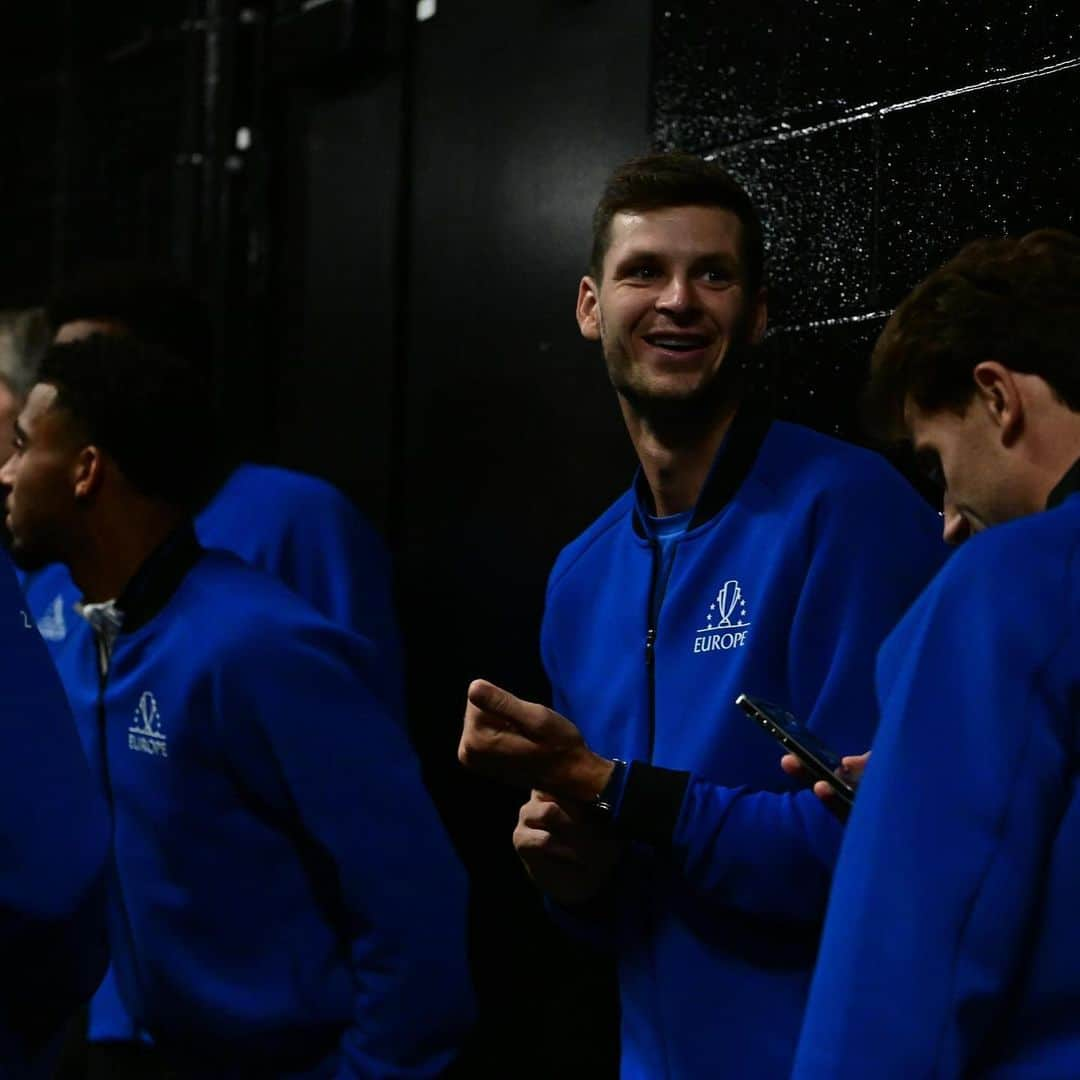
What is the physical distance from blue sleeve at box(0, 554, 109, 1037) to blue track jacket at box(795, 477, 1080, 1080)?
0.63 metres

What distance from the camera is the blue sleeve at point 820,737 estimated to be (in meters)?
2.07

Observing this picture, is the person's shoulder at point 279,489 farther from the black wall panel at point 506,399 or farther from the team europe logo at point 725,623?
the team europe logo at point 725,623

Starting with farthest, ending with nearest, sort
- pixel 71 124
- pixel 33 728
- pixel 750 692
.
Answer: pixel 71 124 → pixel 750 692 → pixel 33 728

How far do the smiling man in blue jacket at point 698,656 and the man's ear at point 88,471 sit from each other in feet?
2.33

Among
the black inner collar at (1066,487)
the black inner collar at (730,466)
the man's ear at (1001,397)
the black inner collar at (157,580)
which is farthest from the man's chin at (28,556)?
the black inner collar at (1066,487)

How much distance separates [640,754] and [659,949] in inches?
8.5

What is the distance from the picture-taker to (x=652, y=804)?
2.09 m

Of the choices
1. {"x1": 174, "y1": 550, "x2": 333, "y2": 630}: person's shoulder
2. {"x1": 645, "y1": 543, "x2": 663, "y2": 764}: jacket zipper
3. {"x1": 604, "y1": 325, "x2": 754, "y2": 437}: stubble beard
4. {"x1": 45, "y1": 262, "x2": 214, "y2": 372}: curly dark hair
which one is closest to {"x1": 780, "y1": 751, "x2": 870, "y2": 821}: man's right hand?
{"x1": 645, "y1": 543, "x2": 663, "y2": 764}: jacket zipper

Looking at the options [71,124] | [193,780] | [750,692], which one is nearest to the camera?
[750,692]

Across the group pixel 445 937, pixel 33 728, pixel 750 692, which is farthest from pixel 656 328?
pixel 33 728

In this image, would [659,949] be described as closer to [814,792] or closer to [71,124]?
[814,792]

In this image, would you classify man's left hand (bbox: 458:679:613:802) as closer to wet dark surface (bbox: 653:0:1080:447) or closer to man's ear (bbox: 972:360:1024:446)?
man's ear (bbox: 972:360:1024:446)

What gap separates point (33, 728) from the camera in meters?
1.68

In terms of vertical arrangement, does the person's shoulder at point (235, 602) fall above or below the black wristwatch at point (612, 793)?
above
